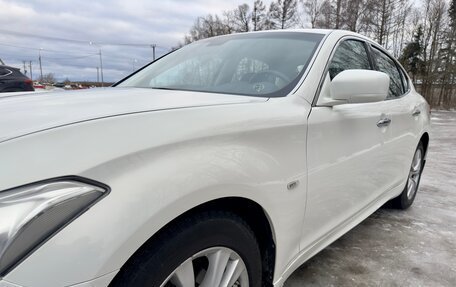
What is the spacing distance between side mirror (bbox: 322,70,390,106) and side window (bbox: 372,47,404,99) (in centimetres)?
100

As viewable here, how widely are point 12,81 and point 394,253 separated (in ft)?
20.9

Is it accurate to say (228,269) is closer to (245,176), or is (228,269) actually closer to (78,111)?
(245,176)

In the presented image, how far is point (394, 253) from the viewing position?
2.71m

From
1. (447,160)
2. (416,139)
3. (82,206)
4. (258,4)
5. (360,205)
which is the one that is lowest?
(447,160)

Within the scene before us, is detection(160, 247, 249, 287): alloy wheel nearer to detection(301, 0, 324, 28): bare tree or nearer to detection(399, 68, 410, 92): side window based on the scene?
detection(399, 68, 410, 92): side window

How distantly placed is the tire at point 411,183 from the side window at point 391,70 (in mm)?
696

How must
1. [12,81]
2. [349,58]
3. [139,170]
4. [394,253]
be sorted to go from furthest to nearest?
[12,81]
[394,253]
[349,58]
[139,170]

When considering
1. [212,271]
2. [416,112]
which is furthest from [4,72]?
[212,271]

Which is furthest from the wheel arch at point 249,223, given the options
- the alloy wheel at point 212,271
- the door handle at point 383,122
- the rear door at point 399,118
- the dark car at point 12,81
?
the dark car at point 12,81

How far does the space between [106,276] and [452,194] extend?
4.41m

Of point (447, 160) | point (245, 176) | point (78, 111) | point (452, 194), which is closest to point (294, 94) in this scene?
point (245, 176)

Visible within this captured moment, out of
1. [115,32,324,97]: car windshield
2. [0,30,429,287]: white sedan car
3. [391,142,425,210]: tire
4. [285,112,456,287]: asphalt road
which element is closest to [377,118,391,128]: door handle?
[0,30,429,287]: white sedan car

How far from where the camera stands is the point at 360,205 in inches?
93.6

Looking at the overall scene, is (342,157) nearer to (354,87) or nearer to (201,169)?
(354,87)
